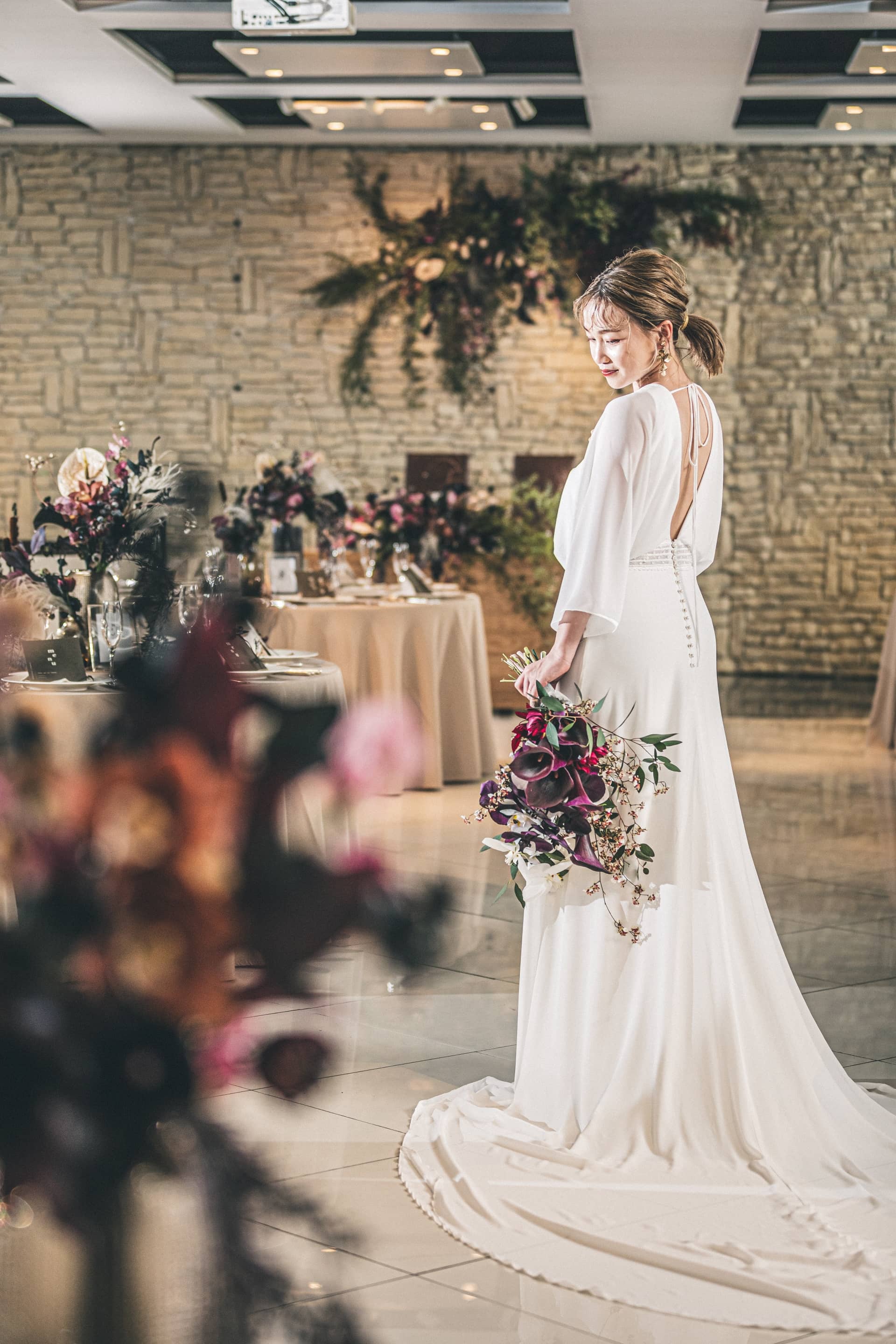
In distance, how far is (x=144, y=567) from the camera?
87 cm

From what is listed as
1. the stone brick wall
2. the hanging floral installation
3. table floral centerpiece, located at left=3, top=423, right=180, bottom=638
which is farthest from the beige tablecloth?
table floral centerpiece, located at left=3, top=423, right=180, bottom=638

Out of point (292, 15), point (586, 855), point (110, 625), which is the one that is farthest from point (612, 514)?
point (292, 15)

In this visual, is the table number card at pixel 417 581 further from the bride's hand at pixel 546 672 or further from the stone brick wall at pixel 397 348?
the bride's hand at pixel 546 672

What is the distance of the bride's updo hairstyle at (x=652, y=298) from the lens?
125 inches

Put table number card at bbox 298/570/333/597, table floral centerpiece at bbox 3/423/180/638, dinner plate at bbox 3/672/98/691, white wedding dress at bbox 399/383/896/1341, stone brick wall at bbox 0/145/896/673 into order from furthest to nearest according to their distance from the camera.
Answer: stone brick wall at bbox 0/145/896/673 → table number card at bbox 298/570/333/597 → table floral centerpiece at bbox 3/423/180/638 → dinner plate at bbox 3/672/98/691 → white wedding dress at bbox 399/383/896/1341

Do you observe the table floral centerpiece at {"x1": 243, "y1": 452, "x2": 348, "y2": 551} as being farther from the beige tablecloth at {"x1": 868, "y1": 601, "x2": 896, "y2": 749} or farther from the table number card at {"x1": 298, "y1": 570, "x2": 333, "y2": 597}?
the beige tablecloth at {"x1": 868, "y1": 601, "x2": 896, "y2": 749}

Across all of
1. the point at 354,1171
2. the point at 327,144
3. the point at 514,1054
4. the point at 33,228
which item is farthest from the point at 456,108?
the point at 354,1171

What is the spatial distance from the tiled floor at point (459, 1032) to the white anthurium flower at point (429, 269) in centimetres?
537

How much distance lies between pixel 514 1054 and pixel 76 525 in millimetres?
1927

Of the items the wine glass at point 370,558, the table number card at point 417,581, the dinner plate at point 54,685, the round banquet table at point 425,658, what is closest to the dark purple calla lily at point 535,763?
the dinner plate at point 54,685

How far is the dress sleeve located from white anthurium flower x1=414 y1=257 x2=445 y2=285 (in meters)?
9.05

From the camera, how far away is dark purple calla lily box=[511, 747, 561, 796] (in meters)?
3.06

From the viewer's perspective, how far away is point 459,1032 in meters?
3.95

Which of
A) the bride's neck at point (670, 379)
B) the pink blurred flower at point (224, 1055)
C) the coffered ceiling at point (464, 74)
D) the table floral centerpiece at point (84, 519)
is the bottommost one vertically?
the pink blurred flower at point (224, 1055)
